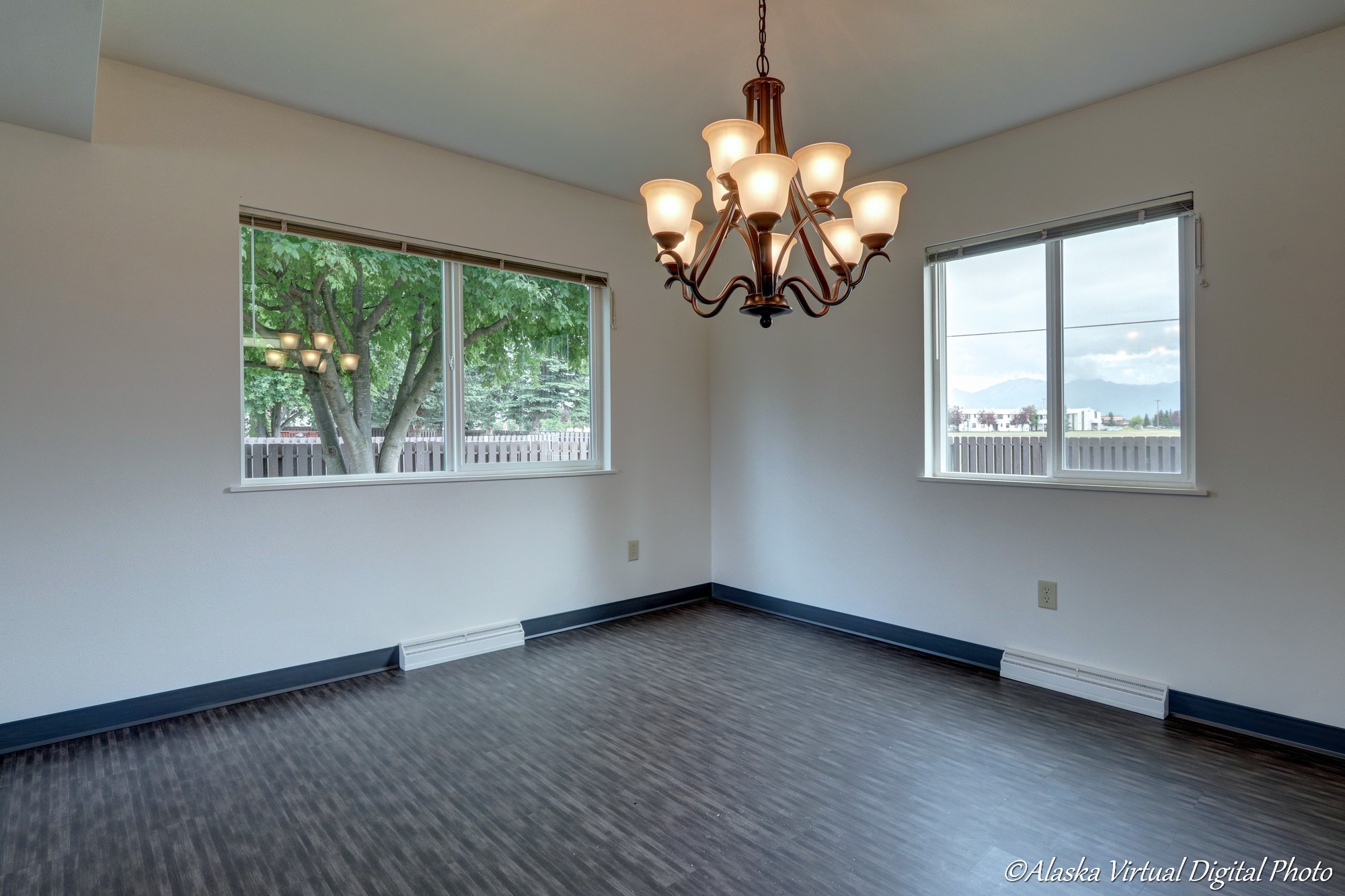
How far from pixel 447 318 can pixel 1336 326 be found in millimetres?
3731

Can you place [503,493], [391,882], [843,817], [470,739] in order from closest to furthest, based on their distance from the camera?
[391,882]
[843,817]
[470,739]
[503,493]

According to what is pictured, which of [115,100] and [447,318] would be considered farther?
[447,318]

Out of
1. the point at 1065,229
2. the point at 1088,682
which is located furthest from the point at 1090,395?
the point at 1088,682

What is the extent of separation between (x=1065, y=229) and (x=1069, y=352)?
1.81 ft

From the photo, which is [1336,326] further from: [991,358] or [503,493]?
[503,493]

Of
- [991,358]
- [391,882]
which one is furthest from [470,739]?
[991,358]

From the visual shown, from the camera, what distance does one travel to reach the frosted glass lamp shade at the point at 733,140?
1891mm

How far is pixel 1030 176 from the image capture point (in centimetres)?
309

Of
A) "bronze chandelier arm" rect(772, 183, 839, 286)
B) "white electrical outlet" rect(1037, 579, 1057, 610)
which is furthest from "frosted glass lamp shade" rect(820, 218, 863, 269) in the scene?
"white electrical outlet" rect(1037, 579, 1057, 610)

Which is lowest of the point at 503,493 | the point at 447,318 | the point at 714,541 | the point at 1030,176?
the point at 714,541

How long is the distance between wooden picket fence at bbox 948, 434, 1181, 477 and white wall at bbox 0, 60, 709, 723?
97.0 inches

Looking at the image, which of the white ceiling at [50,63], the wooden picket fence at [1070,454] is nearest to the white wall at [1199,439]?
the wooden picket fence at [1070,454]

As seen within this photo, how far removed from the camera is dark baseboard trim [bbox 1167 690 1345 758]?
2.38 metres

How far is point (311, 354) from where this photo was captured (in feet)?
10.3
